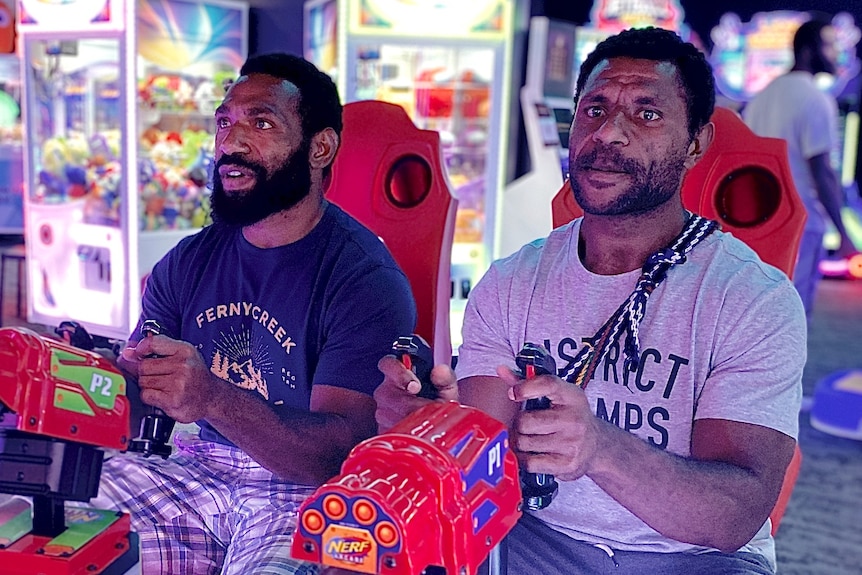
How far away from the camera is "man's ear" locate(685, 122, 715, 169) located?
1415mm

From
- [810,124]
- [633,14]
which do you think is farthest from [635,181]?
[633,14]

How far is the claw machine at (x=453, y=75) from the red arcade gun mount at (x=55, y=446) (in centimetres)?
273

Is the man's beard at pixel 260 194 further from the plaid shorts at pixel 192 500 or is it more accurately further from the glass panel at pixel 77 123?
the glass panel at pixel 77 123

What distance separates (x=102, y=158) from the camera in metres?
4.43

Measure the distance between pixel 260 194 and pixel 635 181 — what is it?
0.66 meters

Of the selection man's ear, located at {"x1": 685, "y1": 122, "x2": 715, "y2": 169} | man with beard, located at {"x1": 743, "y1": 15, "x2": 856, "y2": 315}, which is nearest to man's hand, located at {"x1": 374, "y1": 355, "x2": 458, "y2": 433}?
man's ear, located at {"x1": 685, "y1": 122, "x2": 715, "y2": 169}

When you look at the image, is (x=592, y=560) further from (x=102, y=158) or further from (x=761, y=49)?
(x=761, y=49)

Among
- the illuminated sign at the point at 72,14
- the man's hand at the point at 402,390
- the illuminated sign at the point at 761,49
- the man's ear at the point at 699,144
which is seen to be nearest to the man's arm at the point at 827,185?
the man's ear at the point at 699,144

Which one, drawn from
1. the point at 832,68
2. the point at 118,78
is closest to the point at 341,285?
the point at 832,68

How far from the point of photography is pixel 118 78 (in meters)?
4.25

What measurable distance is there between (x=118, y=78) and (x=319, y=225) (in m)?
3.03

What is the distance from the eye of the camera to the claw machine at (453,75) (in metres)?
4.26

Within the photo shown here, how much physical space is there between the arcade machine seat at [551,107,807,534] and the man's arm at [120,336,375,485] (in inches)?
26.4

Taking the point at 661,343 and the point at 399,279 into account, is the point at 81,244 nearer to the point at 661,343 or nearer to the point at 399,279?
the point at 399,279
